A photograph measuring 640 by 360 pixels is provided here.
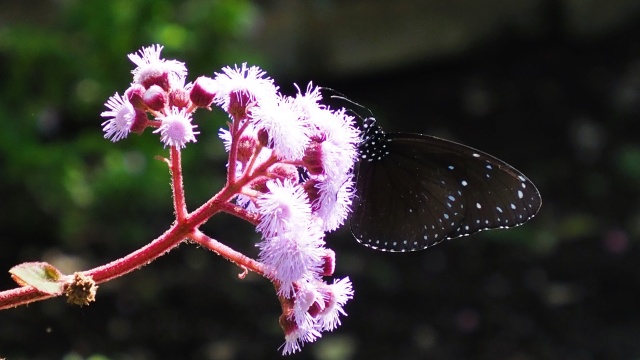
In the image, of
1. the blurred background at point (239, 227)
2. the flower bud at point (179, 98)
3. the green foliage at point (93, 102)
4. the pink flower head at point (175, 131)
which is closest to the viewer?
the pink flower head at point (175, 131)

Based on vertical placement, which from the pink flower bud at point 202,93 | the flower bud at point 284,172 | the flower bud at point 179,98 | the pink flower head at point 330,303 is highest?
the flower bud at point 179,98

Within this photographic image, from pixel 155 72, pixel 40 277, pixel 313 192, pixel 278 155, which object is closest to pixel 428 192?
pixel 313 192

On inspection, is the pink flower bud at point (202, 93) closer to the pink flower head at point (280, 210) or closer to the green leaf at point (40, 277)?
the pink flower head at point (280, 210)

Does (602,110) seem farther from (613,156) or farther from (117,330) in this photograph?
(117,330)

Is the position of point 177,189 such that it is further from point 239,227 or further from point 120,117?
point 239,227

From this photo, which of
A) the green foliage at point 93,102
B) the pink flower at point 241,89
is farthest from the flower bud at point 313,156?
the green foliage at point 93,102

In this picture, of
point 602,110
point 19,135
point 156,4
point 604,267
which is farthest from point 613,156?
point 19,135

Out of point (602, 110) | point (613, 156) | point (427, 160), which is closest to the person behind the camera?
point (427, 160)

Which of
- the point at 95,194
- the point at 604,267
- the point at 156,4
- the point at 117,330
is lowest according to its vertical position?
the point at 604,267

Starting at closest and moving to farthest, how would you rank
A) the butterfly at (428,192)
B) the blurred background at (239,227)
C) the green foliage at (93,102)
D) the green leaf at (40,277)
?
the green leaf at (40,277) < the butterfly at (428,192) < the green foliage at (93,102) < the blurred background at (239,227)
